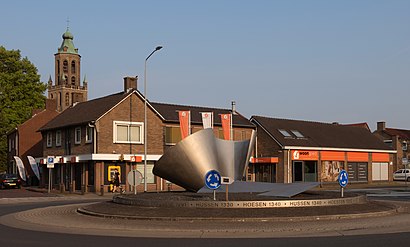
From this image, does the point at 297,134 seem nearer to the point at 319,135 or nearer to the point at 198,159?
the point at 319,135

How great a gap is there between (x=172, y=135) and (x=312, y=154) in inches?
604

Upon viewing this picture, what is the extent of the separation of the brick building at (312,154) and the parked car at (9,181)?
2176cm

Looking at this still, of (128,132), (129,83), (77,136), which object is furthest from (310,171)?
(77,136)

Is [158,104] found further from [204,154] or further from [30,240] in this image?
[30,240]

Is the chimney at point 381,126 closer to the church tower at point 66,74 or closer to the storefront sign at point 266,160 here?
the storefront sign at point 266,160

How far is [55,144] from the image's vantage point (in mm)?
51250

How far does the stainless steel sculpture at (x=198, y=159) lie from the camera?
24453 mm

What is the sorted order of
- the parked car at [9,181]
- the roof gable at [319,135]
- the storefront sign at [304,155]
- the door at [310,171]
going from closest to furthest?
the parked car at [9,181] → the storefront sign at [304,155] → the door at [310,171] → the roof gable at [319,135]

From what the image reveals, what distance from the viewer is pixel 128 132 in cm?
4666

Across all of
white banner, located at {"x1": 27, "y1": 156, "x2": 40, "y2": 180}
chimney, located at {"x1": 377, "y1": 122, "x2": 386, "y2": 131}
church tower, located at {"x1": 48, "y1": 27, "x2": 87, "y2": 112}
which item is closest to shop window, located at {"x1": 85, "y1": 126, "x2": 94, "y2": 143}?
white banner, located at {"x1": 27, "y1": 156, "x2": 40, "y2": 180}

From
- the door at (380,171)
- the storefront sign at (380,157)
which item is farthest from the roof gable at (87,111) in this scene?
the door at (380,171)

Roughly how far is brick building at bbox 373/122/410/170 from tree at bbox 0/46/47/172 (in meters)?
50.0

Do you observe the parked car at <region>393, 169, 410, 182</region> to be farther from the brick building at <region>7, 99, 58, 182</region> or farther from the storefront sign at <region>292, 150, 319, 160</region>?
the brick building at <region>7, 99, 58, 182</region>

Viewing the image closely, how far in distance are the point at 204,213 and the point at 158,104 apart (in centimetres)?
3424
